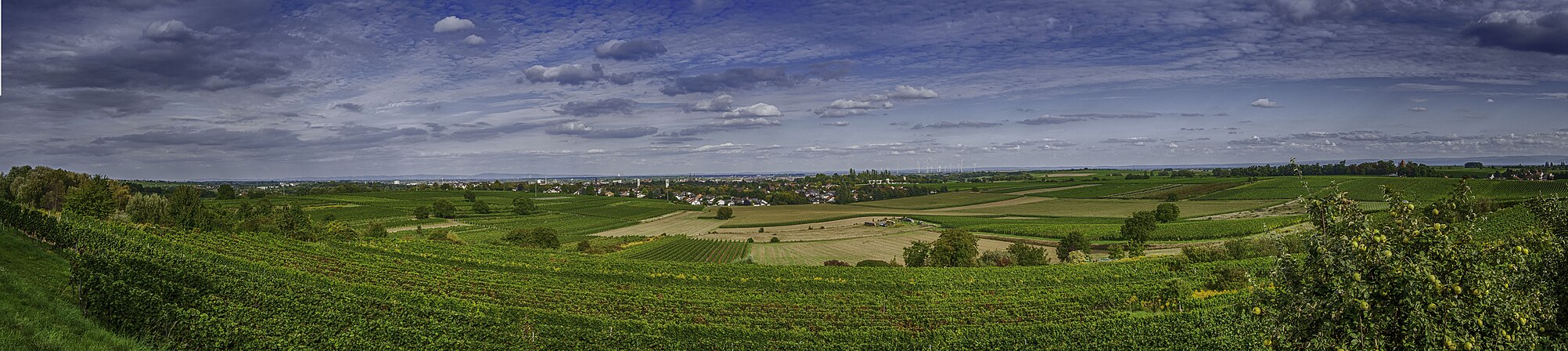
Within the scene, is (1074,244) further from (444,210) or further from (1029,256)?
(444,210)

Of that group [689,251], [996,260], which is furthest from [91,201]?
[996,260]

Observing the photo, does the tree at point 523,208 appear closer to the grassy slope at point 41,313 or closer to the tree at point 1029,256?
the tree at point 1029,256

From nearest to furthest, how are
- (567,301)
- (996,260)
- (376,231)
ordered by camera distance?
(567,301) → (996,260) → (376,231)

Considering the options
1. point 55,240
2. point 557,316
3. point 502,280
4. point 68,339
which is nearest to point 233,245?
point 55,240

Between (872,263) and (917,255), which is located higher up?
(917,255)

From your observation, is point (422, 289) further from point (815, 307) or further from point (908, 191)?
point (908, 191)

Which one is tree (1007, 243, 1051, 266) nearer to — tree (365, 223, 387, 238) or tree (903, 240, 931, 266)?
tree (903, 240, 931, 266)
